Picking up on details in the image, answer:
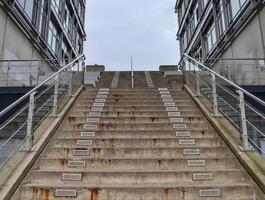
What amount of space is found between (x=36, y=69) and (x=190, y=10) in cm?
2256

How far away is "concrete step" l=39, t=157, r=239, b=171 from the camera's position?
17.2 feet

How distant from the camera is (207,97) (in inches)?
322

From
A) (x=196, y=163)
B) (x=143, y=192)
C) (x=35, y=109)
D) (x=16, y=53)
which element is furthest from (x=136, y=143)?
(x=16, y=53)

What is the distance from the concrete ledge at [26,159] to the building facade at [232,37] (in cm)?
706

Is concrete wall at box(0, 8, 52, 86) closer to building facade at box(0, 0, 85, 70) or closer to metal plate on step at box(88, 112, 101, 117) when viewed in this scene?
building facade at box(0, 0, 85, 70)

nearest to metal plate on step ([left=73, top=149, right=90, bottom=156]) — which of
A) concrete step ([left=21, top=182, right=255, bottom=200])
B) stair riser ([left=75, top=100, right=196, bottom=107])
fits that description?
concrete step ([left=21, top=182, right=255, bottom=200])

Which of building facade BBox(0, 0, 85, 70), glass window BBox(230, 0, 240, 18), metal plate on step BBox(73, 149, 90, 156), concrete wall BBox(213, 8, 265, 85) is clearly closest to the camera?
metal plate on step BBox(73, 149, 90, 156)

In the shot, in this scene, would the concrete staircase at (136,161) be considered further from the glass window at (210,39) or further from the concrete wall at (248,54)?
the glass window at (210,39)

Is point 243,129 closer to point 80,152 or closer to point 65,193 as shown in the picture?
point 80,152

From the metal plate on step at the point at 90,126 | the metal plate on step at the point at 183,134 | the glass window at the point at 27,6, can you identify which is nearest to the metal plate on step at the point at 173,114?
the metal plate on step at the point at 183,134

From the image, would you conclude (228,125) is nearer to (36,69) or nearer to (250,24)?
(36,69)

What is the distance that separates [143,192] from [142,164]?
0.97m

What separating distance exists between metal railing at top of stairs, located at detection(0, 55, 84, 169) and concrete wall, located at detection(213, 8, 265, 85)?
213 inches

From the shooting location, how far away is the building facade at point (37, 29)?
15.6 metres
